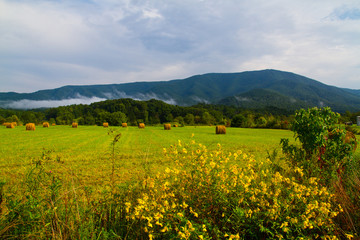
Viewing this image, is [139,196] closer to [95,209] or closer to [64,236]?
[95,209]

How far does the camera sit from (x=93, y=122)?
93938mm

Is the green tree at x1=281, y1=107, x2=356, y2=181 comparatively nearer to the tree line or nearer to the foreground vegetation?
the foreground vegetation

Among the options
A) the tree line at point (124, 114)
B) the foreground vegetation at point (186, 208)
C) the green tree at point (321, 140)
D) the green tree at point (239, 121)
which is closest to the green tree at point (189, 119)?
the tree line at point (124, 114)

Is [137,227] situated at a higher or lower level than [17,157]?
higher

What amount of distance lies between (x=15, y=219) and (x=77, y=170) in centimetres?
620

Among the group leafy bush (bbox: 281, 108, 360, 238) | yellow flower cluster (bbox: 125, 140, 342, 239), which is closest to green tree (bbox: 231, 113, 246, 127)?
leafy bush (bbox: 281, 108, 360, 238)

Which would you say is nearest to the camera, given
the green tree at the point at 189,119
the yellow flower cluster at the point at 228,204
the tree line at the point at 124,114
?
the yellow flower cluster at the point at 228,204

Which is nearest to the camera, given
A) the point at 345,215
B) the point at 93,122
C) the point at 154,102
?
the point at 345,215

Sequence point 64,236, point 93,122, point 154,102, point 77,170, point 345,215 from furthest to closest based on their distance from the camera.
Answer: point 154,102 → point 93,122 → point 77,170 → point 345,215 → point 64,236

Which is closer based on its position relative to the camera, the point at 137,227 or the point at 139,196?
the point at 137,227

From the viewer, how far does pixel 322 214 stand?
2928mm

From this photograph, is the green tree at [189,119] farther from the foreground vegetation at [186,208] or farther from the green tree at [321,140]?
the foreground vegetation at [186,208]

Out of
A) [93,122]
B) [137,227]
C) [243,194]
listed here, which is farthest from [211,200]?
[93,122]

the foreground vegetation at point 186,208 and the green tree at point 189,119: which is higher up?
the foreground vegetation at point 186,208
